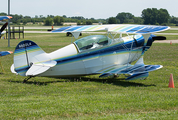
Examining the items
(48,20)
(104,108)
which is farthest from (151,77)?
(48,20)

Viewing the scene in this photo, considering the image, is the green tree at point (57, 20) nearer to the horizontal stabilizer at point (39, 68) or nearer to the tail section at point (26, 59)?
the tail section at point (26, 59)

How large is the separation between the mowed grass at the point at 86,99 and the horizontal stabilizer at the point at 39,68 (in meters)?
0.55

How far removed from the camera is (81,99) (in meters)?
7.05

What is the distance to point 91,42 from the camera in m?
9.80

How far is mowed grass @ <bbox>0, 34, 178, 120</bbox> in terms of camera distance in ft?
19.0

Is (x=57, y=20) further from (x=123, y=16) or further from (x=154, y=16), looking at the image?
(x=123, y=16)

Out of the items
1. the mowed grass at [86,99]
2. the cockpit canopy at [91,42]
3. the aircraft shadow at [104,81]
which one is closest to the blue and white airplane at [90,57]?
the cockpit canopy at [91,42]

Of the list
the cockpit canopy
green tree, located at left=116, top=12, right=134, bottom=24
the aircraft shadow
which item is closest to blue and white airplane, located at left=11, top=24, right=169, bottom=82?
the cockpit canopy

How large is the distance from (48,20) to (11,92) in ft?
365

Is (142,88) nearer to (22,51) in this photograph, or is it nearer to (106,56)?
(106,56)

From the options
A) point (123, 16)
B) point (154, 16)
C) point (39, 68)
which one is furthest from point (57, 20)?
point (39, 68)

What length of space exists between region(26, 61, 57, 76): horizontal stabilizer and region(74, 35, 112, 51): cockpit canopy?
4.43 ft

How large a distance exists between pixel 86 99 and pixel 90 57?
289 cm

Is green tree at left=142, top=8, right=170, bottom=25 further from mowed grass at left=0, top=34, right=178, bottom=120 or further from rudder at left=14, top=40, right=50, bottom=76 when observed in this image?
rudder at left=14, top=40, right=50, bottom=76
